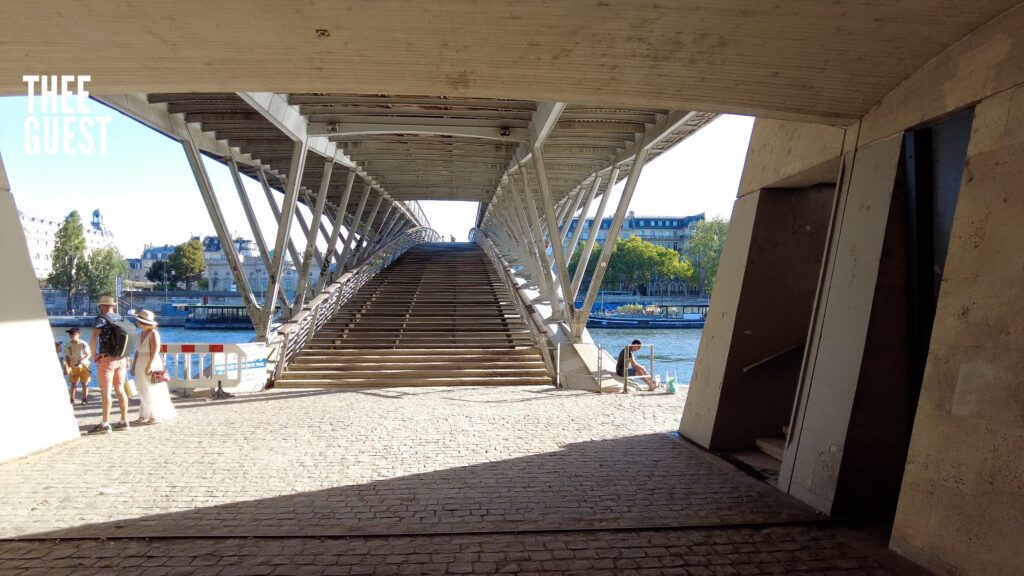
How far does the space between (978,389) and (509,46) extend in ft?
11.7

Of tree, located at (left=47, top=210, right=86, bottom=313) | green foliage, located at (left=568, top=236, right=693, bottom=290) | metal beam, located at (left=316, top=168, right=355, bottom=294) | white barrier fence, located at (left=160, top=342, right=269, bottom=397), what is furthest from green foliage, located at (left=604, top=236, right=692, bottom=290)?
white barrier fence, located at (left=160, top=342, right=269, bottom=397)

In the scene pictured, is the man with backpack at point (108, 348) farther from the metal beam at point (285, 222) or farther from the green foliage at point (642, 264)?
the green foliage at point (642, 264)

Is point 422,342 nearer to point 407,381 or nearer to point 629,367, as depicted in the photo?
point 407,381

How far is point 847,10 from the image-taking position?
12.0 ft

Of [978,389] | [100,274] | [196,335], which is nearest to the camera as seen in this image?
[978,389]

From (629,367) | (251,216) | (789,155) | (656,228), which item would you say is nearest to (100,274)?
(251,216)

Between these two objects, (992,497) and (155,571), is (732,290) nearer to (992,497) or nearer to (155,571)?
(992,497)

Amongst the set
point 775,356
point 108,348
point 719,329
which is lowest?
point 108,348

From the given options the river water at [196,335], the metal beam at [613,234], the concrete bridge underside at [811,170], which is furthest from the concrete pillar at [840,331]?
the river water at [196,335]

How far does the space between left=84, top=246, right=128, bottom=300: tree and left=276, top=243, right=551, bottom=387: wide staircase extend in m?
47.1

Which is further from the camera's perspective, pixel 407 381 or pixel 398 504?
pixel 407 381

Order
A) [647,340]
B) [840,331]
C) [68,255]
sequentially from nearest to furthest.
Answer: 1. [840,331]
2. [647,340]
3. [68,255]

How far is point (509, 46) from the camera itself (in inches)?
165

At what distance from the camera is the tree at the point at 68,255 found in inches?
2067
